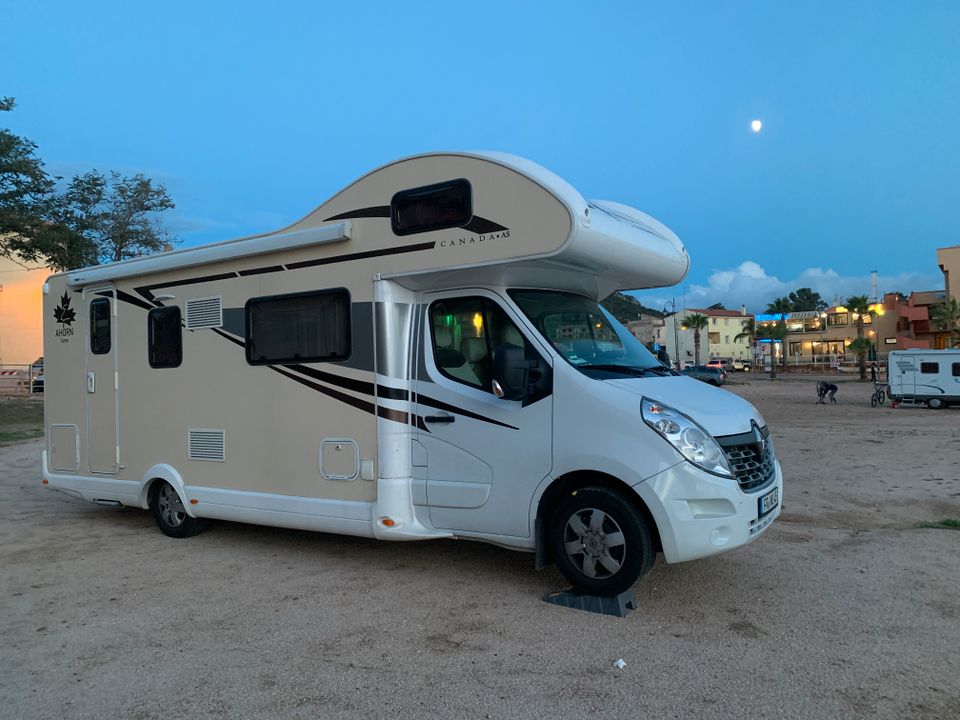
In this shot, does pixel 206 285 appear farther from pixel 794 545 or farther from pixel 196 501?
pixel 794 545

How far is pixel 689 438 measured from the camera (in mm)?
4363

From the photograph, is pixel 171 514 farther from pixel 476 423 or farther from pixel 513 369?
pixel 513 369

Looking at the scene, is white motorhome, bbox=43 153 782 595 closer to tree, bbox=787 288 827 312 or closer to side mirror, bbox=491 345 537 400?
side mirror, bbox=491 345 537 400

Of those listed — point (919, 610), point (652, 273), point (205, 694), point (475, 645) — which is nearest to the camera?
point (205, 694)

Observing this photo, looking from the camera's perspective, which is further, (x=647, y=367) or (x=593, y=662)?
(x=647, y=367)

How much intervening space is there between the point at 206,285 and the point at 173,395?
1128 mm

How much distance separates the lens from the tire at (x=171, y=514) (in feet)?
22.6

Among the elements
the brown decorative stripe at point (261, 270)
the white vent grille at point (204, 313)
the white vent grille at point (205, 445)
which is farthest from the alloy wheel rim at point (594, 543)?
the white vent grille at point (204, 313)

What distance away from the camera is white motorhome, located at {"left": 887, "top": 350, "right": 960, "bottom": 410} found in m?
26.4

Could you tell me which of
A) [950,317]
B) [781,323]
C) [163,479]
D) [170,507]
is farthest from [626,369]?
[781,323]

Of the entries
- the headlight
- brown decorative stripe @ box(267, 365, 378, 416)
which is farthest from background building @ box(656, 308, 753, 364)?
the headlight

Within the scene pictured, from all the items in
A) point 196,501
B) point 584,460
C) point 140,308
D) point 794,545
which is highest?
point 140,308

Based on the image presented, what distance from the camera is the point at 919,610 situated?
4.54 m

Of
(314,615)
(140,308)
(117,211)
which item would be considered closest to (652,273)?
(314,615)
